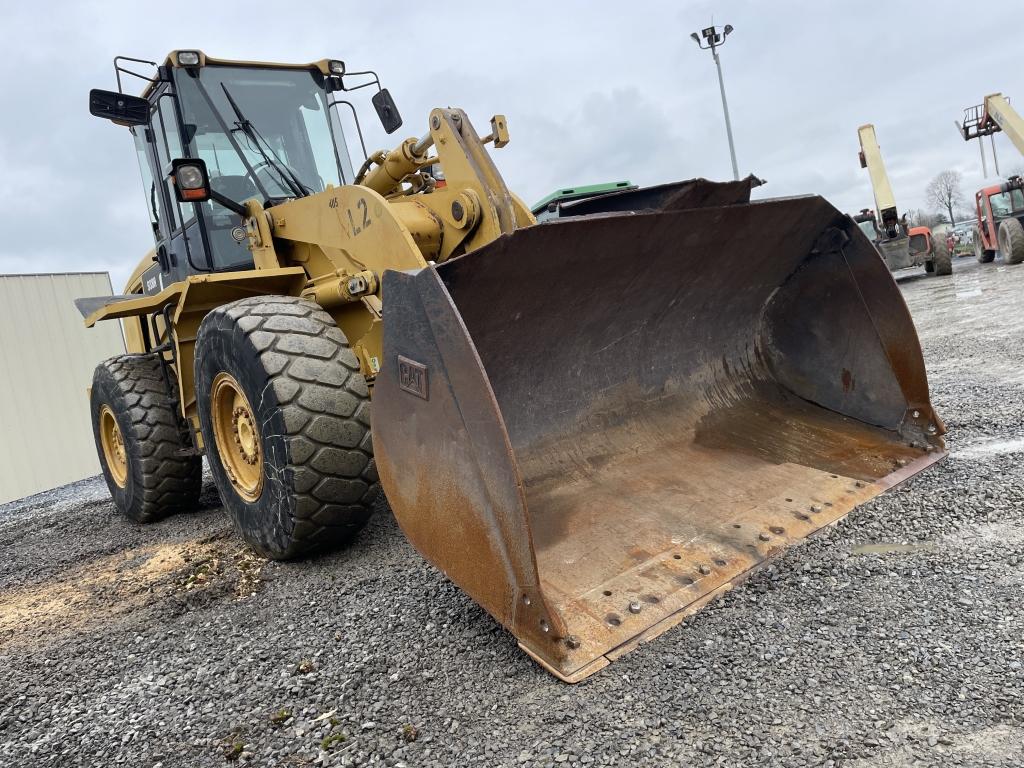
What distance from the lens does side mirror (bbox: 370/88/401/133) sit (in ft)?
14.7

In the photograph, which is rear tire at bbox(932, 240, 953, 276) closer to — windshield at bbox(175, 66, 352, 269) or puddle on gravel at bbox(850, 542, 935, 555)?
windshield at bbox(175, 66, 352, 269)

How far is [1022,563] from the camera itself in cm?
219

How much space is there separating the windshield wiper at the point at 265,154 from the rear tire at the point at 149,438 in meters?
1.56

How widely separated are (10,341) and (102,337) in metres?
1.54

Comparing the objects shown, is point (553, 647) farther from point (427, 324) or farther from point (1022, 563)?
point (1022, 563)

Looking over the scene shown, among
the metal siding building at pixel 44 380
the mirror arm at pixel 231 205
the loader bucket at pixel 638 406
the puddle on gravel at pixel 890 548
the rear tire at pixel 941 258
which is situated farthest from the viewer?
the rear tire at pixel 941 258

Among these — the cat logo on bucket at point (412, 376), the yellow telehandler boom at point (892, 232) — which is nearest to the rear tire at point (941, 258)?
the yellow telehandler boom at point (892, 232)

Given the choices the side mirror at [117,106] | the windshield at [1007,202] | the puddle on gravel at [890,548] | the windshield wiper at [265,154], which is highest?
the side mirror at [117,106]

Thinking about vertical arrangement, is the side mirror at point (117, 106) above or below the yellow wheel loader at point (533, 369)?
above

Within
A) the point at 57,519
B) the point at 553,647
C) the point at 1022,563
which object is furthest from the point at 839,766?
the point at 57,519

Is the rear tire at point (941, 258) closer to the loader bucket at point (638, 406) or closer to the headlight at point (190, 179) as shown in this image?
the loader bucket at point (638, 406)

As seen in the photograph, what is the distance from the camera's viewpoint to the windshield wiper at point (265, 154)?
4195mm

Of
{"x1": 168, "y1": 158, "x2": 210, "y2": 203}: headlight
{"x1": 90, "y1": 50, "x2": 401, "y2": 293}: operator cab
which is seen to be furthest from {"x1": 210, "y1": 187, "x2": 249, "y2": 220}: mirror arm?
{"x1": 168, "y1": 158, "x2": 210, "y2": 203}: headlight

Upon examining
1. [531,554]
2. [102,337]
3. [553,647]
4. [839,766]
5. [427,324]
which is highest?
[102,337]
